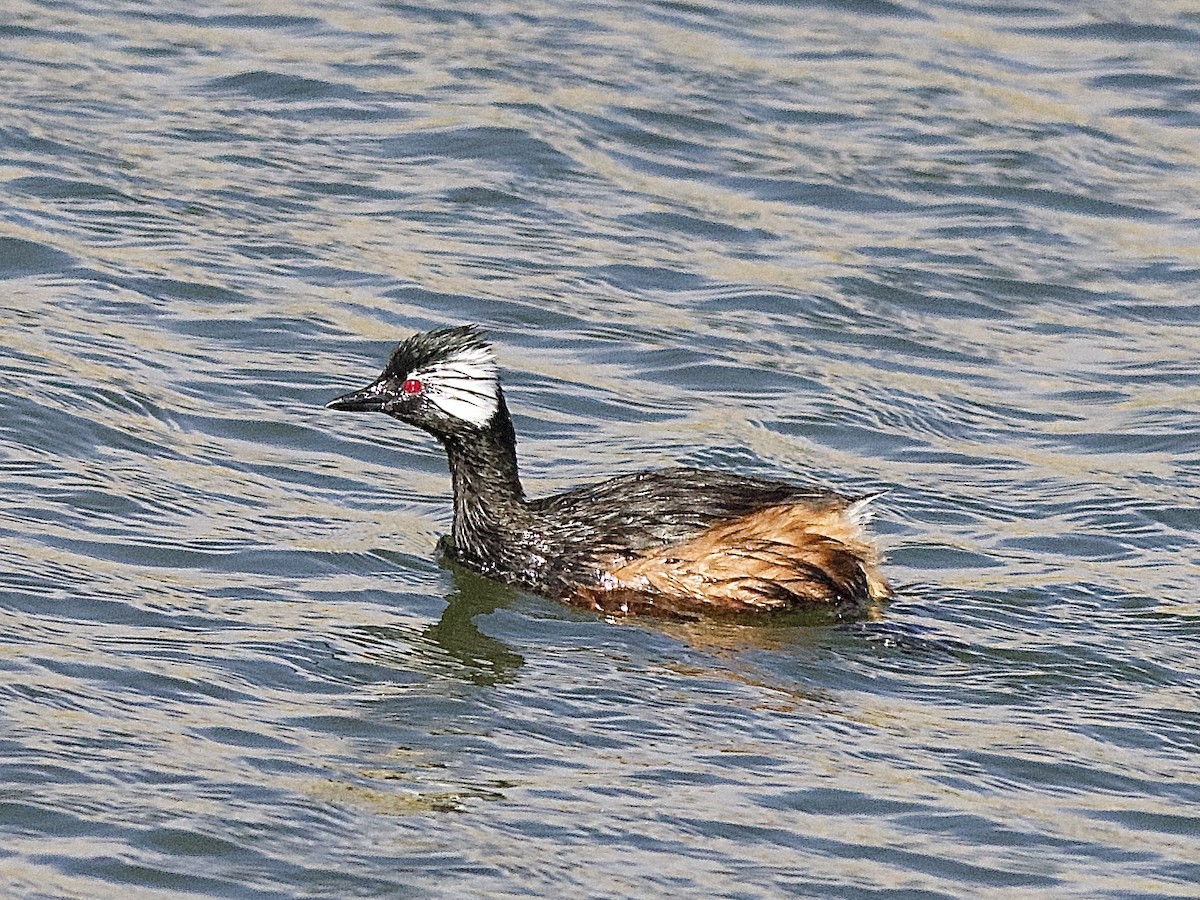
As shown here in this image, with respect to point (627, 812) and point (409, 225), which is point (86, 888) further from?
point (409, 225)

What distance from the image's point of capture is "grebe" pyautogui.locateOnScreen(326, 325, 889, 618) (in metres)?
8.93

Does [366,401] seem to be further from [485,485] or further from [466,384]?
[485,485]

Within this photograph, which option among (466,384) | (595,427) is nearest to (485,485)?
(466,384)

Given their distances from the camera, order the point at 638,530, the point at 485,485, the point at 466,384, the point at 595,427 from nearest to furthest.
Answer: the point at 638,530 < the point at 466,384 < the point at 485,485 < the point at 595,427

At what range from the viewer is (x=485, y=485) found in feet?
31.1

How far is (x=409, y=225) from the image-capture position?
13.1 meters

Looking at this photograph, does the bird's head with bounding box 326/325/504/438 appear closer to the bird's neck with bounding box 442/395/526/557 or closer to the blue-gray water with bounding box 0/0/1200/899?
the bird's neck with bounding box 442/395/526/557

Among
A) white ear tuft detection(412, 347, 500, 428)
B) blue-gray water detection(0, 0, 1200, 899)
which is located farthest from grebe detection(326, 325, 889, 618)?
blue-gray water detection(0, 0, 1200, 899)

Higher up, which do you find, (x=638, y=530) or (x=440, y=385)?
(x=440, y=385)

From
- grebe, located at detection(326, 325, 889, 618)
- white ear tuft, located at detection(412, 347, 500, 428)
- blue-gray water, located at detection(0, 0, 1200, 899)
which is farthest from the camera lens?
white ear tuft, located at detection(412, 347, 500, 428)

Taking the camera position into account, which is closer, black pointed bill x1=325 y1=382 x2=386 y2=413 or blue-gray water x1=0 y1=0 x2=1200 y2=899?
blue-gray water x1=0 y1=0 x2=1200 y2=899

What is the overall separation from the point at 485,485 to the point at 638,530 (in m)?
0.75

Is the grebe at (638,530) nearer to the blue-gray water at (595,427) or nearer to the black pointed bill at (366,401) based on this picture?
the black pointed bill at (366,401)

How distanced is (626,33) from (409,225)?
3560 millimetres
